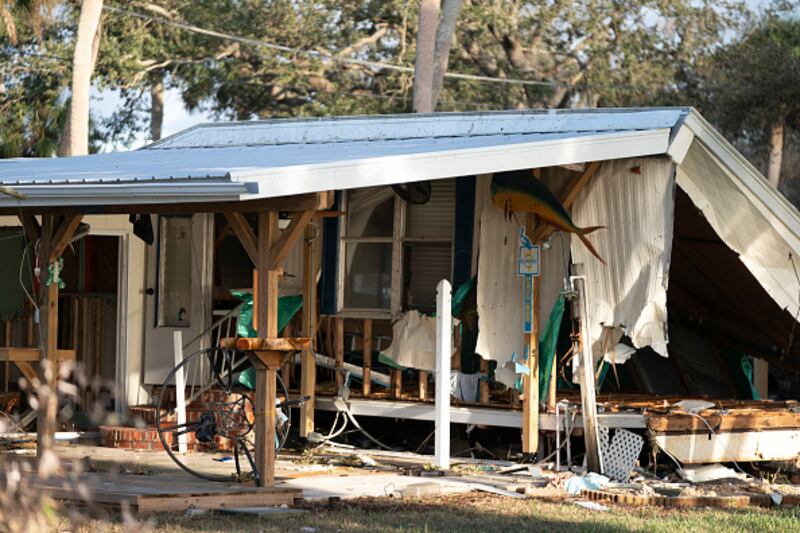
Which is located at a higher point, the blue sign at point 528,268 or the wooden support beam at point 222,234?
the wooden support beam at point 222,234

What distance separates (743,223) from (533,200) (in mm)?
1980

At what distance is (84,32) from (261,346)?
1460cm

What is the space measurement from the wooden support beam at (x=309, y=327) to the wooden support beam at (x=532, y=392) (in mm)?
2187

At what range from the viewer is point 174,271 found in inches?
546

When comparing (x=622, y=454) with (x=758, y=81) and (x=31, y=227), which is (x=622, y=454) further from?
(x=758, y=81)

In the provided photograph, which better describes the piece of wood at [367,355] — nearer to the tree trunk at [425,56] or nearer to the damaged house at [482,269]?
the damaged house at [482,269]

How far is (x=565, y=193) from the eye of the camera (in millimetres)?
11445

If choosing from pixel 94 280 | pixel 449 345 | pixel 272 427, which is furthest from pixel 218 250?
pixel 272 427

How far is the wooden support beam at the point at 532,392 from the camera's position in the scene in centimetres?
1152

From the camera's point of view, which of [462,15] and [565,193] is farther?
[462,15]

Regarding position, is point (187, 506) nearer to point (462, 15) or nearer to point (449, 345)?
point (449, 345)

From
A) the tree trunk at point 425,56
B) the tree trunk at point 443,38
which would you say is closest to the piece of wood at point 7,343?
the tree trunk at point 425,56

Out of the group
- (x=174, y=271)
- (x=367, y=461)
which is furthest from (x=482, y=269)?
(x=174, y=271)

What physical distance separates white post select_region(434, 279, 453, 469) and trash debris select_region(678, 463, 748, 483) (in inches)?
81.7
